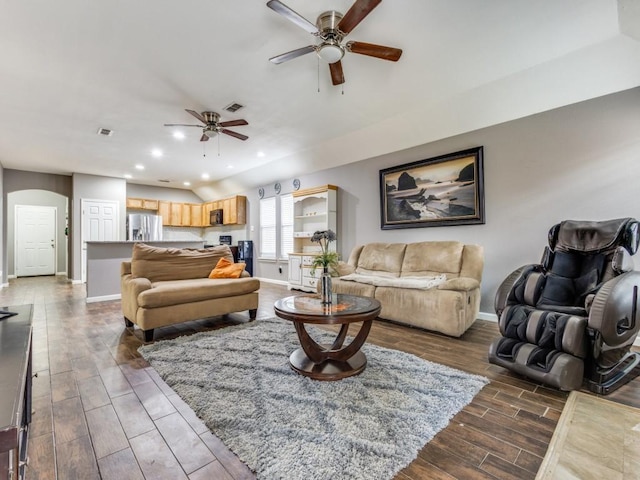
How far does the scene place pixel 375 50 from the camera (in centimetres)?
242

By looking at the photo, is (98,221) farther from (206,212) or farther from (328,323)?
(328,323)

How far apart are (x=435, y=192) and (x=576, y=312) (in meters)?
2.42

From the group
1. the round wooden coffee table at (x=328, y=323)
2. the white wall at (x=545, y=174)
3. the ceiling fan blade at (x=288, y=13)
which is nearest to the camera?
the ceiling fan blade at (x=288, y=13)

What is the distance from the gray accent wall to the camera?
858 centimetres

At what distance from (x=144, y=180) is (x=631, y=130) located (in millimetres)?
9977

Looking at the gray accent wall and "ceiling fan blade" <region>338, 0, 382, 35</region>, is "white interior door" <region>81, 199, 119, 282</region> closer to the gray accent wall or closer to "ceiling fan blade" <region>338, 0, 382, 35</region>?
the gray accent wall

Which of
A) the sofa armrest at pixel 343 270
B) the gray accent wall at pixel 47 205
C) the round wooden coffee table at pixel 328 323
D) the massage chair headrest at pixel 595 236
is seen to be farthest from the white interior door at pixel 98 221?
the massage chair headrest at pixel 595 236

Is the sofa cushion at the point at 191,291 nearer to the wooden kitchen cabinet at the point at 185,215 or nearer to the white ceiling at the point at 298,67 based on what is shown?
the white ceiling at the point at 298,67

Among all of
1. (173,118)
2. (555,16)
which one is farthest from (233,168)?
(555,16)

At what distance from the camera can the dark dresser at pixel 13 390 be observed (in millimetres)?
678

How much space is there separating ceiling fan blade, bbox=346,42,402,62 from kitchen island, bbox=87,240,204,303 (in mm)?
4550

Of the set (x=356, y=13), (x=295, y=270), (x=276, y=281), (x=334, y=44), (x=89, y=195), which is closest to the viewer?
(x=356, y=13)

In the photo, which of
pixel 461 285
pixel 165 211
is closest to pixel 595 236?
pixel 461 285

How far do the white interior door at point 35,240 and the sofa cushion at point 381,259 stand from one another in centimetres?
1014
